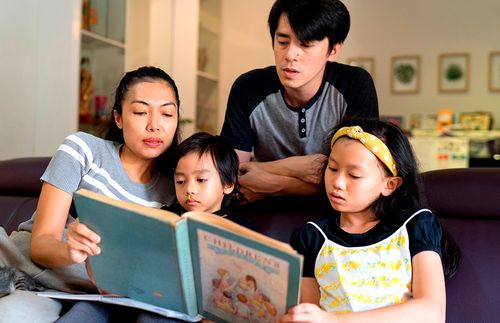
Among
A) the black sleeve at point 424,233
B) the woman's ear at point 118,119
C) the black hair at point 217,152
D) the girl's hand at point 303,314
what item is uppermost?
the woman's ear at point 118,119

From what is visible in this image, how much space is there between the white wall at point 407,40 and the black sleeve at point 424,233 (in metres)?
3.62

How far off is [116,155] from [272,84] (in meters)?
0.56

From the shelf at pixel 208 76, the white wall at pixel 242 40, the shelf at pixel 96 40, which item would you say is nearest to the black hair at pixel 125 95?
the shelf at pixel 96 40

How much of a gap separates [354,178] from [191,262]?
1.34 feet

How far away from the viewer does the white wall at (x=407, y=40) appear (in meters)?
4.42

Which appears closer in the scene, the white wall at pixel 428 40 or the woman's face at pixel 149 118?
the woman's face at pixel 149 118

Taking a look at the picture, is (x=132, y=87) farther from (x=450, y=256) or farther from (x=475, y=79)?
(x=475, y=79)

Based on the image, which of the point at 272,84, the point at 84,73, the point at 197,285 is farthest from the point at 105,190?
the point at 84,73

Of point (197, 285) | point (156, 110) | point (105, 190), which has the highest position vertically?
point (156, 110)

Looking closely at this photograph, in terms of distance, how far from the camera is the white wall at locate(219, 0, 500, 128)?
4422mm

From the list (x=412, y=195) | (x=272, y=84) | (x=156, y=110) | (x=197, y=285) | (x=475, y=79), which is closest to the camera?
(x=197, y=285)

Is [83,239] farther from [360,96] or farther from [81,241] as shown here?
[360,96]

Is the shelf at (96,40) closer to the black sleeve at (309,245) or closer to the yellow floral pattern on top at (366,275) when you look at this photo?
the black sleeve at (309,245)

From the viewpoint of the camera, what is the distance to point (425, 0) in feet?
14.8
